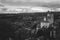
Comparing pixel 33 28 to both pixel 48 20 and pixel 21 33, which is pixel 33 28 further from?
pixel 48 20

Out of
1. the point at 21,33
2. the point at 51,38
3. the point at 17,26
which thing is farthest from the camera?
the point at 17,26

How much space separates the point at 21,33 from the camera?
11.1 m

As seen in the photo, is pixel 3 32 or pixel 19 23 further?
pixel 19 23

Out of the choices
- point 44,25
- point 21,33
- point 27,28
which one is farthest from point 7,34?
point 44,25

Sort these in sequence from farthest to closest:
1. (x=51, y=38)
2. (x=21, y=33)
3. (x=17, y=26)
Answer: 1. (x=17, y=26)
2. (x=21, y=33)
3. (x=51, y=38)

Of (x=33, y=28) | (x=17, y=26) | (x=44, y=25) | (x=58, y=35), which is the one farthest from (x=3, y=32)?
(x=58, y=35)

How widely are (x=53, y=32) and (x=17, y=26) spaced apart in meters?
5.51

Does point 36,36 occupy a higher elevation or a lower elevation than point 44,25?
lower

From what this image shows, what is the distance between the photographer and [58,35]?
10625mm

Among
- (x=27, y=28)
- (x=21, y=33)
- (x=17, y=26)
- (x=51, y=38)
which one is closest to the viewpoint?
(x=51, y=38)

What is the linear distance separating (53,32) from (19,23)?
5.60 meters

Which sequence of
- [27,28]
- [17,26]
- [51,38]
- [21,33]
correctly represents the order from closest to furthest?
[51,38]
[21,33]
[27,28]
[17,26]

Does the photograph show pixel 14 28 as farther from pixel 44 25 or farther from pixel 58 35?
pixel 58 35

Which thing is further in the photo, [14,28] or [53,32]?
[14,28]
